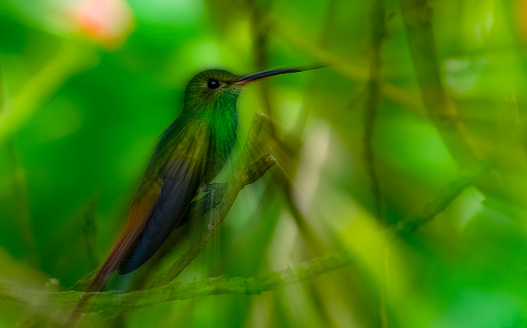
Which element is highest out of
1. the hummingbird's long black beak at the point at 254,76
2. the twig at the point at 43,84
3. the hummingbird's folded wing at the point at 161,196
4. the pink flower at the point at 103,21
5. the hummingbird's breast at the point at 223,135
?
the pink flower at the point at 103,21

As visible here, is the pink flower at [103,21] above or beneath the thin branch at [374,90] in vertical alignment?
above

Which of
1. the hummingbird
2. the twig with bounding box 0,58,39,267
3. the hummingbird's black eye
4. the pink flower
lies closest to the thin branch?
the hummingbird

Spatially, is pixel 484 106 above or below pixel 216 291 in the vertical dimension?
above

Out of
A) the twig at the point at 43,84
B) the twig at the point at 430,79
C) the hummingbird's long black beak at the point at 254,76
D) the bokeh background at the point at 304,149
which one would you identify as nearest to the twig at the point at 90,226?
the bokeh background at the point at 304,149

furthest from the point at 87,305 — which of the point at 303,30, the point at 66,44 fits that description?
the point at 303,30

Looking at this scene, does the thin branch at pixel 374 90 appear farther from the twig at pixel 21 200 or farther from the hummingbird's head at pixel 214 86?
the twig at pixel 21 200

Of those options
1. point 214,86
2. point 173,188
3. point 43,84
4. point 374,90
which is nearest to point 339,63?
point 374,90

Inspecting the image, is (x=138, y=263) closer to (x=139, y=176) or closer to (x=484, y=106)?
(x=139, y=176)
